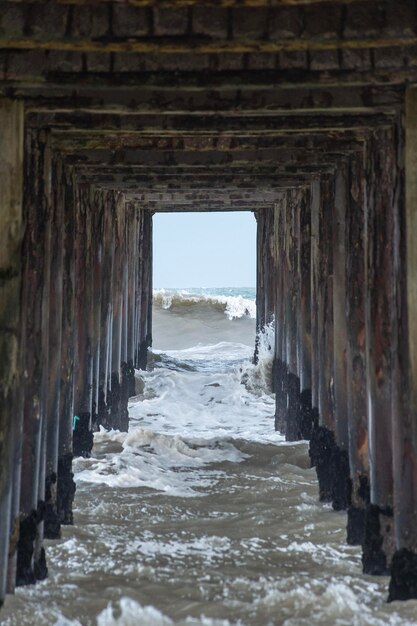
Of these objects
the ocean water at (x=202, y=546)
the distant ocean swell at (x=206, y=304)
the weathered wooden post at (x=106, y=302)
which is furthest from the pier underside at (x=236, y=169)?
the distant ocean swell at (x=206, y=304)

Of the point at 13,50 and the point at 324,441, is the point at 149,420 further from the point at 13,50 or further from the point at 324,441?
the point at 13,50

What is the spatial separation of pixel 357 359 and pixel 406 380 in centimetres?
136

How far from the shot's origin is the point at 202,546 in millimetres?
5512

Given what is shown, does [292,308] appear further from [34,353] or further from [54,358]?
[34,353]

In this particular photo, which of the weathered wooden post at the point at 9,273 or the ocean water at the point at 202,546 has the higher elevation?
the weathered wooden post at the point at 9,273

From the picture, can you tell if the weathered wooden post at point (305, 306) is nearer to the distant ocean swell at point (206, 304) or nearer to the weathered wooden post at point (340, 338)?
the weathered wooden post at point (340, 338)

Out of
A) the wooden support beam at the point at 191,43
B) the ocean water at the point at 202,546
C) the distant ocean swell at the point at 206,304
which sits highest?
the wooden support beam at the point at 191,43

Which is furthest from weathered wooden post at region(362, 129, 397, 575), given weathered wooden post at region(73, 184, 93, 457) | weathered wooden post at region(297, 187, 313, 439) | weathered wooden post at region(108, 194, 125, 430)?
weathered wooden post at region(108, 194, 125, 430)

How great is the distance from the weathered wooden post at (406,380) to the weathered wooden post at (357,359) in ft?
3.63

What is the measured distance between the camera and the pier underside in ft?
11.0

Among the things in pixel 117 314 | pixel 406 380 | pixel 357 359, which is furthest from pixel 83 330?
pixel 406 380

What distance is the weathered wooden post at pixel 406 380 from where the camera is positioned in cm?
390

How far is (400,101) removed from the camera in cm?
404

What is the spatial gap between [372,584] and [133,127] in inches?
143
